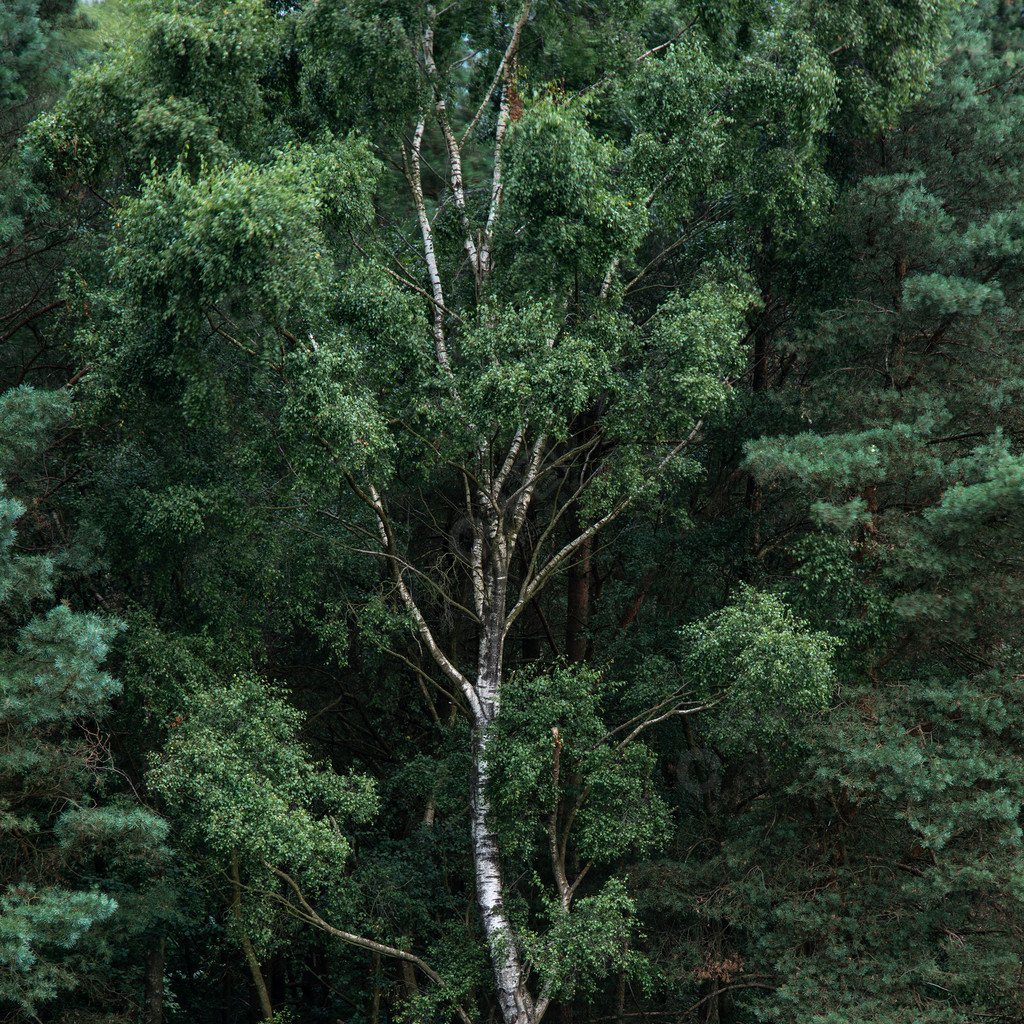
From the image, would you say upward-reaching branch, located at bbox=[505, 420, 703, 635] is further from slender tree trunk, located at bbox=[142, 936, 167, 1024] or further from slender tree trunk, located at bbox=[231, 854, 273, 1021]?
slender tree trunk, located at bbox=[142, 936, 167, 1024]

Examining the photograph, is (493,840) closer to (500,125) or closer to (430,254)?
(430,254)

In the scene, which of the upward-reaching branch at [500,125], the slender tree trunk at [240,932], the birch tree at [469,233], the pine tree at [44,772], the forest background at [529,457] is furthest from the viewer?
the upward-reaching branch at [500,125]

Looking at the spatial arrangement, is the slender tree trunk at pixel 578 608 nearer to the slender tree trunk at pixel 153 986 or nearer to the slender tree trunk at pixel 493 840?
the slender tree trunk at pixel 493 840

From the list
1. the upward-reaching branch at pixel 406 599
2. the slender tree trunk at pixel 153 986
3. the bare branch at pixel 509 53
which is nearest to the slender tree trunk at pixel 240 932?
the slender tree trunk at pixel 153 986

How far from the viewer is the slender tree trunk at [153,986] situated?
13.4 m

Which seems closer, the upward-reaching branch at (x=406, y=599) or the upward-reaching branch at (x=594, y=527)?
the upward-reaching branch at (x=406, y=599)

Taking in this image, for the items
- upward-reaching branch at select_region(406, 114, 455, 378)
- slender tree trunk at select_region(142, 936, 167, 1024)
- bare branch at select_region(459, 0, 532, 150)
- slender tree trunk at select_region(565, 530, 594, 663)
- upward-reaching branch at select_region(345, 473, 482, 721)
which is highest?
bare branch at select_region(459, 0, 532, 150)

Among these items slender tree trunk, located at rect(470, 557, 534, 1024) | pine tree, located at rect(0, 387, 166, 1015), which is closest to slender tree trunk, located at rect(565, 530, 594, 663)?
slender tree trunk, located at rect(470, 557, 534, 1024)

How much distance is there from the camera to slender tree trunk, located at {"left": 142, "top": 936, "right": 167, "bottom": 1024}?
44.1ft

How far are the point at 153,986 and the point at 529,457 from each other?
8335 mm

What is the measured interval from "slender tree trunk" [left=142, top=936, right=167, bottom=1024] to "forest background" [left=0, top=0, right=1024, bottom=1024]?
68cm

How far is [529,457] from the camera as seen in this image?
492 inches

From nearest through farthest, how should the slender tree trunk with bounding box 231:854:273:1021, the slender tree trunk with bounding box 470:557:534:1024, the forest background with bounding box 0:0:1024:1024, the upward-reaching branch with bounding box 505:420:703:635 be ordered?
1. the forest background with bounding box 0:0:1024:1024
2. the slender tree trunk with bounding box 470:557:534:1024
3. the slender tree trunk with bounding box 231:854:273:1021
4. the upward-reaching branch with bounding box 505:420:703:635

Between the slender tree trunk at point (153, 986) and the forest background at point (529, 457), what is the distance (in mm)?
680
